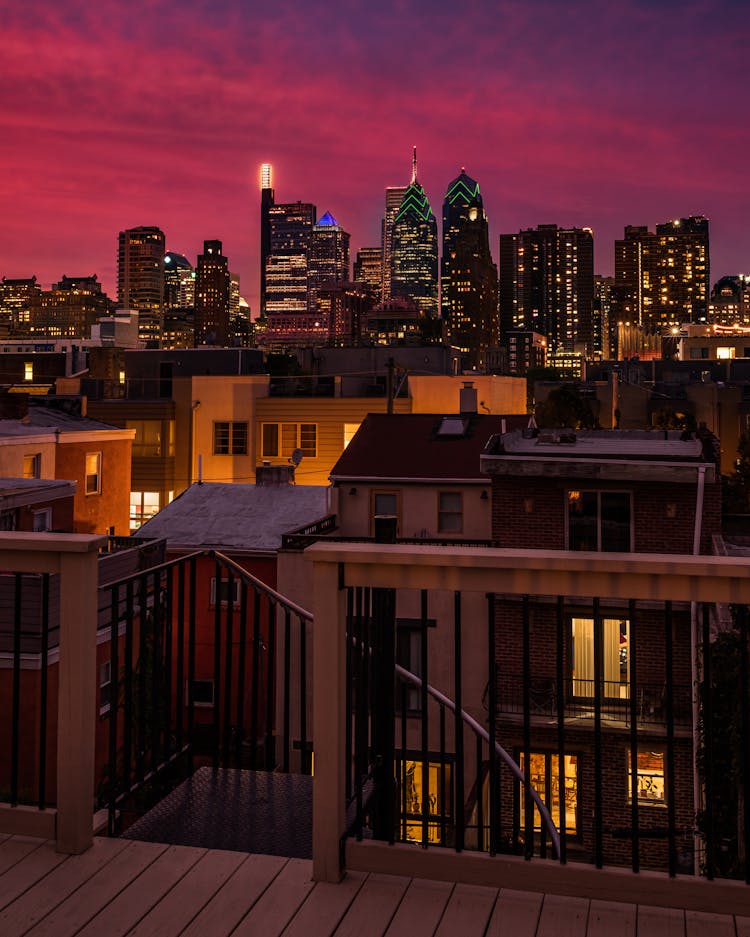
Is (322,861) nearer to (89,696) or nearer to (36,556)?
(89,696)

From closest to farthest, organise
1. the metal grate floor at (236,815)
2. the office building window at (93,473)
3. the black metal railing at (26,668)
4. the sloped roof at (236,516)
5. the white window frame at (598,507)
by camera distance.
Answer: the metal grate floor at (236,815)
the black metal railing at (26,668)
the white window frame at (598,507)
the sloped roof at (236,516)
the office building window at (93,473)

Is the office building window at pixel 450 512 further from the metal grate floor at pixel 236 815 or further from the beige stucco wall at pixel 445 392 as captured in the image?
the metal grate floor at pixel 236 815

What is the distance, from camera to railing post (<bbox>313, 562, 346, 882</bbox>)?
3.82 metres

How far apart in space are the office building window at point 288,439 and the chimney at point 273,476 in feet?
38.0

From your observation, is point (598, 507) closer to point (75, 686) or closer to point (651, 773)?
point (651, 773)

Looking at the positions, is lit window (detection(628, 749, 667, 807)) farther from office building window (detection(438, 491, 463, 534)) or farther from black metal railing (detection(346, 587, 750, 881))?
office building window (detection(438, 491, 463, 534))

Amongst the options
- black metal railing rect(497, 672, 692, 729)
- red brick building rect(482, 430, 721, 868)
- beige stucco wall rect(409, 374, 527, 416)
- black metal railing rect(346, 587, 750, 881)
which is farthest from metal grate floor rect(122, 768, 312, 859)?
beige stucco wall rect(409, 374, 527, 416)

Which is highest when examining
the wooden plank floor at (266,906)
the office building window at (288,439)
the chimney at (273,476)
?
the office building window at (288,439)

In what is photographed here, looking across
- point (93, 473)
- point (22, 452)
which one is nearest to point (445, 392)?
point (93, 473)

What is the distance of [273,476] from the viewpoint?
2853 cm

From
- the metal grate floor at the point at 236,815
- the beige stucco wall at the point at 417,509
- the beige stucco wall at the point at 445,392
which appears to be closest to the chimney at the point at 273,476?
the beige stucco wall at the point at 417,509

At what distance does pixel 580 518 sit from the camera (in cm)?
2072

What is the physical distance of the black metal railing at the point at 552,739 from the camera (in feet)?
11.8

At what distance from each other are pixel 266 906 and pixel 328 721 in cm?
77
